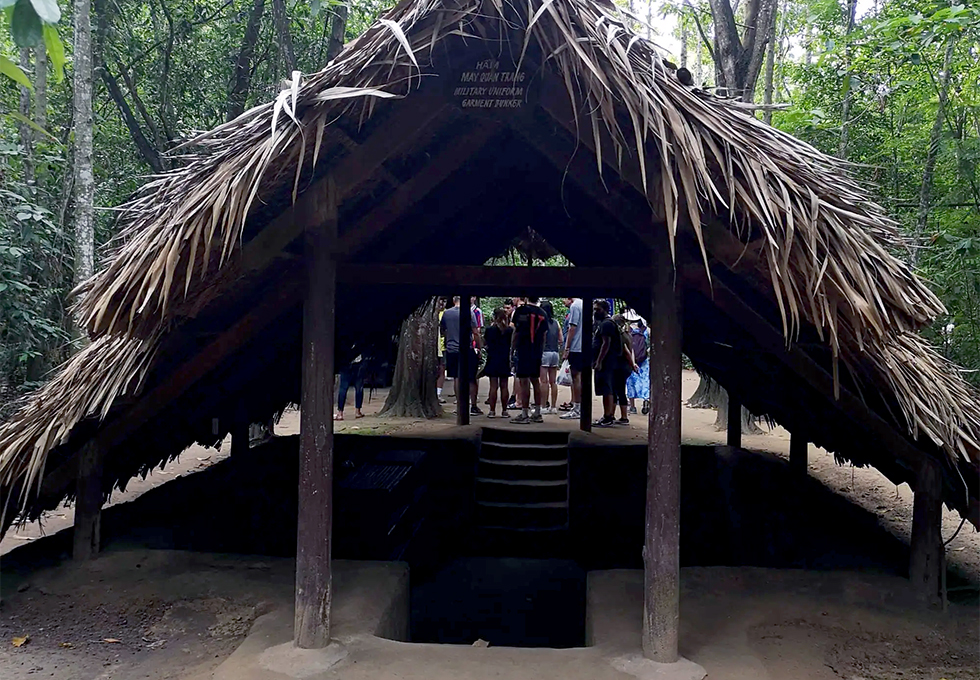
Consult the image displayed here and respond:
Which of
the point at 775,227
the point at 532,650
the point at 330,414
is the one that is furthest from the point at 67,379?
the point at 775,227

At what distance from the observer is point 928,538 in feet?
14.4

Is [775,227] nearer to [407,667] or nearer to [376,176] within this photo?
[376,176]

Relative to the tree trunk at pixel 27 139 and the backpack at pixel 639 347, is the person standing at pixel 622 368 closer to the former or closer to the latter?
the backpack at pixel 639 347

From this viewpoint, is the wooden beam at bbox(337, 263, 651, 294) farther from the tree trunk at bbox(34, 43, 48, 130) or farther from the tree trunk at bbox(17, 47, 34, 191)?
the tree trunk at bbox(34, 43, 48, 130)

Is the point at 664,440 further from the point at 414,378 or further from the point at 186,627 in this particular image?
the point at 414,378

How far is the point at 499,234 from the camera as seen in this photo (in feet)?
21.1

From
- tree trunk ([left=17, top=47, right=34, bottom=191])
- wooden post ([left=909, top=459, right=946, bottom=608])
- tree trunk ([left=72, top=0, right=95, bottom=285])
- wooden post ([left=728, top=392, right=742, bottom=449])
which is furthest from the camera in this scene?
wooden post ([left=728, top=392, right=742, bottom=449])

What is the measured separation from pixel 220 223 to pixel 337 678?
6.70 ft

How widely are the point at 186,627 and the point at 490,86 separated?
317 cm

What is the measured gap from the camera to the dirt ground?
11.8ft

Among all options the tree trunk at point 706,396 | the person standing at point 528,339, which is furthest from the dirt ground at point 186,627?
the tree trunk at point 706,396

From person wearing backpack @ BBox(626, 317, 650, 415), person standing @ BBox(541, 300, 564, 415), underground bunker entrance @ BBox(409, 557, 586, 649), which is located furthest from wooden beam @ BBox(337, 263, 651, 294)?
person wearing backpack @ BBox(626, 317, 650, 415)

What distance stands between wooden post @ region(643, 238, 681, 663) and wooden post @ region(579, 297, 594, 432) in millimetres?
4765

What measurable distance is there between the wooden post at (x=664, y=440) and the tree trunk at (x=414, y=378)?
6912 millimetres
